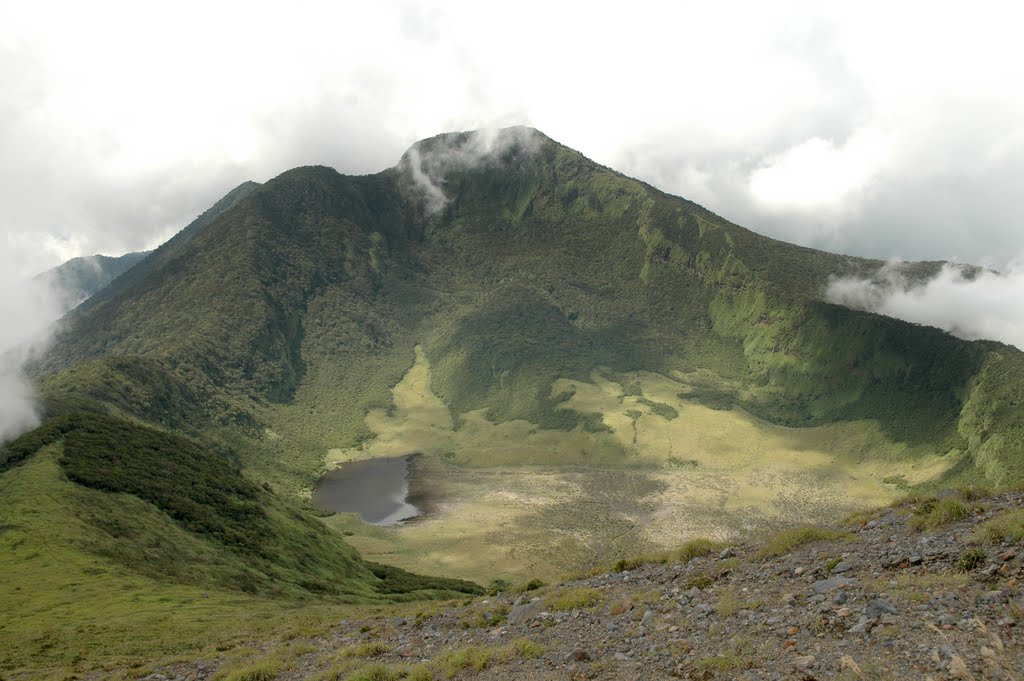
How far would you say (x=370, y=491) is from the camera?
138m

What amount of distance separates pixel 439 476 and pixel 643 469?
5355 centimetres

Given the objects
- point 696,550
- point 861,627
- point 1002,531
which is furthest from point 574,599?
point 1002,531

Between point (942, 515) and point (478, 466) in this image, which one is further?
point (478, 466)

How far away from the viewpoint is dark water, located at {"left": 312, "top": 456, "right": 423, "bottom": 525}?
121500 mm

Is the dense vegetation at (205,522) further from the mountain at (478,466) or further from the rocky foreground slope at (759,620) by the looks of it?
the rocky foreground slope at (759,620)

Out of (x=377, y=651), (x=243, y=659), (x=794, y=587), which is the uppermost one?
(x=794, y=587)

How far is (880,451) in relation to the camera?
14712 cm

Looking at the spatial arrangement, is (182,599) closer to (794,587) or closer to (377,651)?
(377,651)

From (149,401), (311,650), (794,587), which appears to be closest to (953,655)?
(794,587)

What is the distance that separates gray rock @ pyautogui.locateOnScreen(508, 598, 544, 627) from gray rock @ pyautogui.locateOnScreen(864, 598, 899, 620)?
11321 mm

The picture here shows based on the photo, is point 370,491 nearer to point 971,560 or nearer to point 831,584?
point 831,584

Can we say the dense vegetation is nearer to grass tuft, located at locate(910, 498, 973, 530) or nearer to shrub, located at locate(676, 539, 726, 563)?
shrub, located at locate(676, 539, 726, 563)

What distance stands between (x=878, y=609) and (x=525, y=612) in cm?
1255

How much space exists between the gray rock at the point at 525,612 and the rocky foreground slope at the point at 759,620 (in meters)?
0.07
